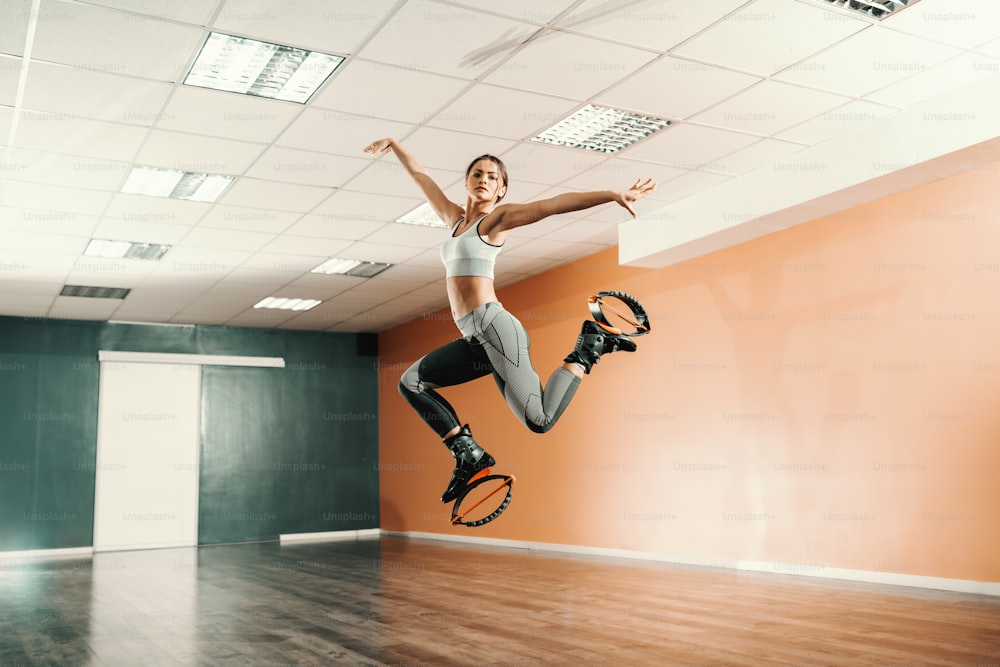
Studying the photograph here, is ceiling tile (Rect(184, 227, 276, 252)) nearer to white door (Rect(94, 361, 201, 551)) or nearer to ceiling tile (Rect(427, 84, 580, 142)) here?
ceiling tile (Rect(427, 84, 580, 142))

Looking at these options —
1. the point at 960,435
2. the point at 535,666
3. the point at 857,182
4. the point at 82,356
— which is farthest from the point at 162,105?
the point at 82,356

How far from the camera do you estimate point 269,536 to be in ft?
41.2

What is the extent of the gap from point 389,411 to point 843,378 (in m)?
8.03

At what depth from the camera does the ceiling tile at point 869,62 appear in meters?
4.69

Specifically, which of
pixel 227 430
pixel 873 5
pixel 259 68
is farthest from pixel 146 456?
pixel 873 5

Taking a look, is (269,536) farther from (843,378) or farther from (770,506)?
(843,378)

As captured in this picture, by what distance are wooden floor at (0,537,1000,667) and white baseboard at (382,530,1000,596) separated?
19 centimetres

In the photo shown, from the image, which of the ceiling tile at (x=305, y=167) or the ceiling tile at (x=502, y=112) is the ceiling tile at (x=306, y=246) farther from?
the ceiling tile at (x=502, y=112)

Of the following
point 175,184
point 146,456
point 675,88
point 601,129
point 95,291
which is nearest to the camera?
point 675,88

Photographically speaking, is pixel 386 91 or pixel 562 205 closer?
pixel 562 205

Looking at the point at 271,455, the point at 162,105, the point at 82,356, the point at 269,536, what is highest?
the point at 162,105

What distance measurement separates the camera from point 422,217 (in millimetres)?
7707

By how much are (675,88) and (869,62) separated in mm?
1095

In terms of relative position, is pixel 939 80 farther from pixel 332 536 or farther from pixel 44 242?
pixel 332 536
